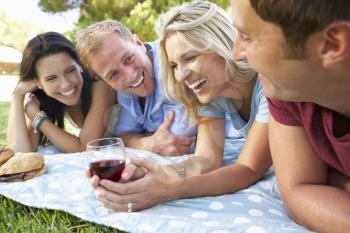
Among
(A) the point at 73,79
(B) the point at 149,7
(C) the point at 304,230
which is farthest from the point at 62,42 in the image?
(B) the point at 149,7

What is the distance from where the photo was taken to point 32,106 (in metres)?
4.18

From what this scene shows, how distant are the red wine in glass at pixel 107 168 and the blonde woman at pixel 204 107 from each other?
36 millimetres

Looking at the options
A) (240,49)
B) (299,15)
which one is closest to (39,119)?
(240,49)

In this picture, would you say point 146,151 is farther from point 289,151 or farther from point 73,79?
point 289,151

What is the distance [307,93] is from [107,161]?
1032mm

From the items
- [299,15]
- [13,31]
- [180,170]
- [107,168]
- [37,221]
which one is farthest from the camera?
[13,31]

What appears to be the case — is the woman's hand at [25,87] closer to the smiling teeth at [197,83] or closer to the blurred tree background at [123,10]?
the smiling teeth at [197,83]

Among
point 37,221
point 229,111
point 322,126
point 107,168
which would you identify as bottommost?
point 37,221

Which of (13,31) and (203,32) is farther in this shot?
(13,31)

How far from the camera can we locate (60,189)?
2.81m

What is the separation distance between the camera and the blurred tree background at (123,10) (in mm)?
9955

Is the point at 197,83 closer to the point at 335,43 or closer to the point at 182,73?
the point at 182,73

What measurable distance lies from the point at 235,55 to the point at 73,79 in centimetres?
219

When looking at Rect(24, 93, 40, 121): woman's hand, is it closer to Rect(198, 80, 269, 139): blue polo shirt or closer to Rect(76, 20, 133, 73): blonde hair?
Rect(76, 20, 133, 73): blonde hair
